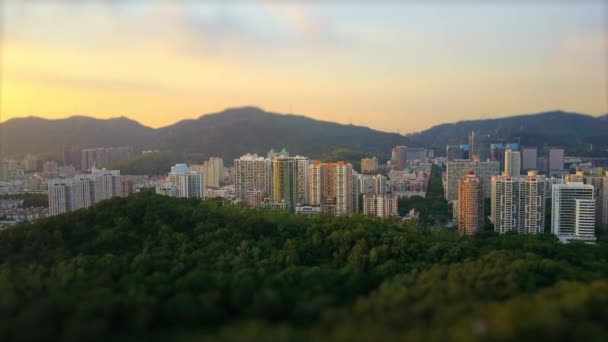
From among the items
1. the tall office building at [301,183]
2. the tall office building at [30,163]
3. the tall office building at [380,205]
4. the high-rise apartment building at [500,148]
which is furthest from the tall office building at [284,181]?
the high-rise apartment building at [500,148]

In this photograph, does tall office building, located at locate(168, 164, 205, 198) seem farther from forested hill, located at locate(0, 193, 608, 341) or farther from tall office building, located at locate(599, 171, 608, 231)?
tall office building, located at locate(599, 171, 608, 231)

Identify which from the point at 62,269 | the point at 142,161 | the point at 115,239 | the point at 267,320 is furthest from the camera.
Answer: the point at 142,161

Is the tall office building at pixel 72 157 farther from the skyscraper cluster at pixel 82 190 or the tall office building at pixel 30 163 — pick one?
the skyscraper cluster at pixel 82 190

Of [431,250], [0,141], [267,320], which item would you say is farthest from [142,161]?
[267,320]

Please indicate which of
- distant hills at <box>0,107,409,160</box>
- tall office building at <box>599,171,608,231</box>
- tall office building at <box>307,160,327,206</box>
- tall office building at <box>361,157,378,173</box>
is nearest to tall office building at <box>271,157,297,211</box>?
tall office building at <box>307,160,327,206</box>

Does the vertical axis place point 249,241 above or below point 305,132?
below

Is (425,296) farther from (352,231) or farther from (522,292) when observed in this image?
(352,231)

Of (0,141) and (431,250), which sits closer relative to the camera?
(431,250)
